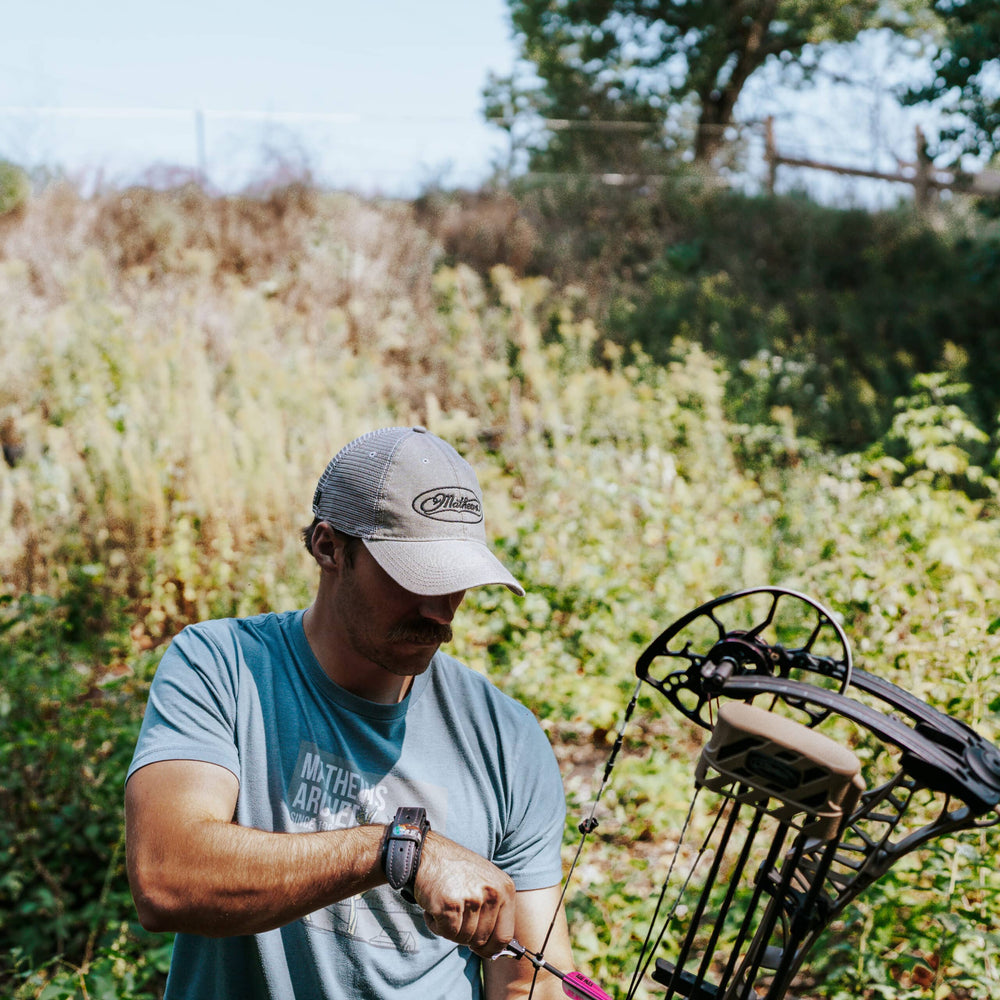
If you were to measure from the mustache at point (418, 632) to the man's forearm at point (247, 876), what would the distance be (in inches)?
17.1

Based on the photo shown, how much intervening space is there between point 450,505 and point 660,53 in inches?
680

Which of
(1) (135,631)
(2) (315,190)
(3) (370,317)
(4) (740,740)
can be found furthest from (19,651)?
(2) (315,190)

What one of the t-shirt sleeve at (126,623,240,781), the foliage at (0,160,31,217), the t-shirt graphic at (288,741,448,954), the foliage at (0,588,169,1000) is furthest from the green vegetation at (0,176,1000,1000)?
the t-shirt sleeve at (126,623,240,781)

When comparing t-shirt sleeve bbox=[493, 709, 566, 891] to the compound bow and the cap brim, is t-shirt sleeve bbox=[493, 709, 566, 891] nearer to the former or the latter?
the cap brim

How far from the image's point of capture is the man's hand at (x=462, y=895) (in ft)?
4.51

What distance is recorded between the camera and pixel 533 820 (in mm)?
1939

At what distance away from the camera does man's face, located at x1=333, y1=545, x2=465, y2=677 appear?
5.96 feet

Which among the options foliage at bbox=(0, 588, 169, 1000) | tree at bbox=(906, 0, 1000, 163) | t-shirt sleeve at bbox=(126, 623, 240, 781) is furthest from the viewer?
tree at bbox=(906, 0, 1000, 163)

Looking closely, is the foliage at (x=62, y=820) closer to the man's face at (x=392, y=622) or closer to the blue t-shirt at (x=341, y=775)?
the blue t-shirt at (x=341, y=775)

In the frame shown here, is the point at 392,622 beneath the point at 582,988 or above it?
above

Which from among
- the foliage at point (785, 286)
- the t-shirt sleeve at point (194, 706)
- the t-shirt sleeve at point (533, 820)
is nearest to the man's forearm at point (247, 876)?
the t-shirt sleeve at point (194, 706)

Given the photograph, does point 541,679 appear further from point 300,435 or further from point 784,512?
point 300,435

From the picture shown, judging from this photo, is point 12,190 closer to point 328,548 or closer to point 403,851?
point 328,548

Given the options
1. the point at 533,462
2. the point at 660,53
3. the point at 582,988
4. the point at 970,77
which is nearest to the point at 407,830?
the point at 582,988
